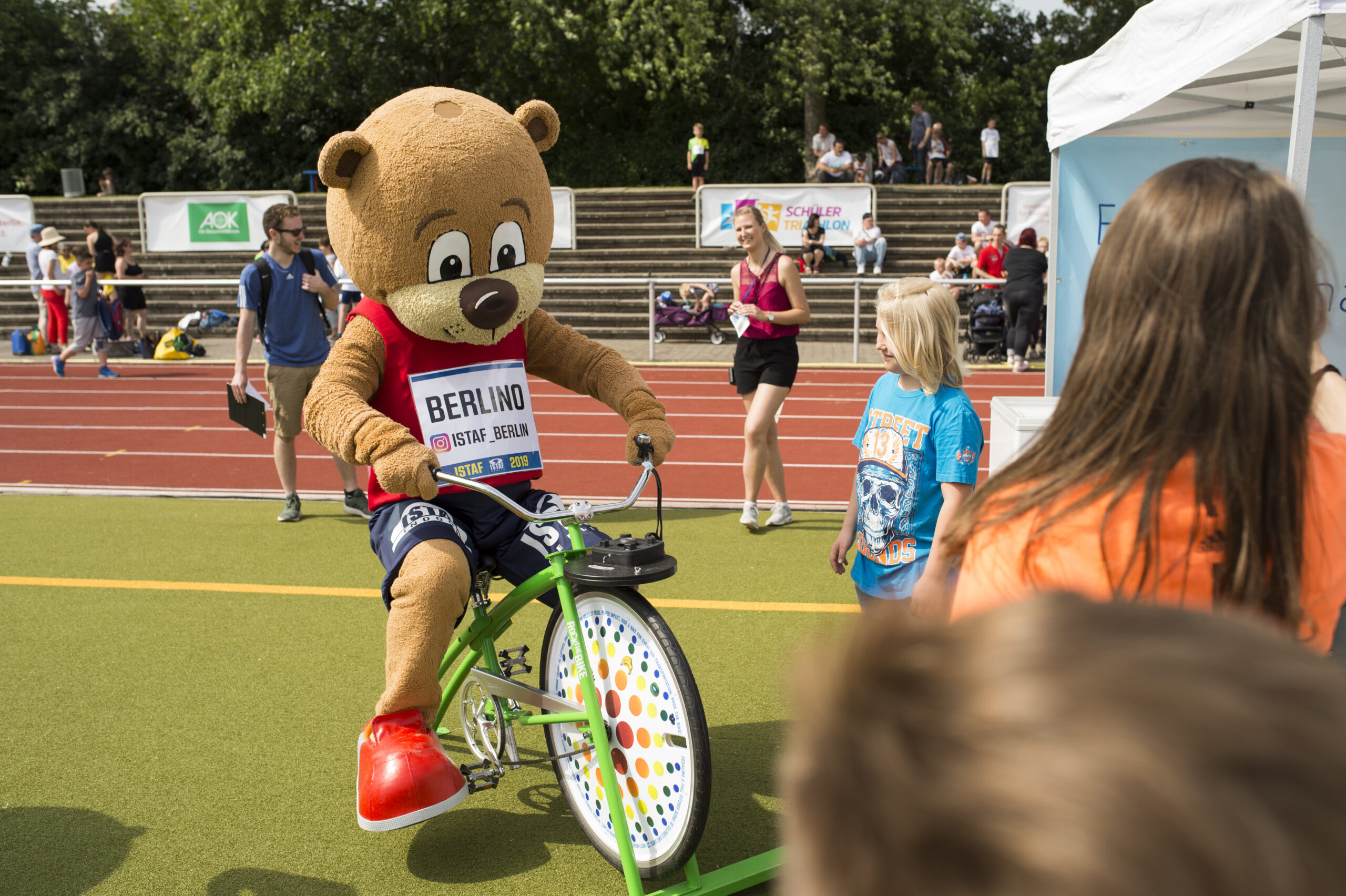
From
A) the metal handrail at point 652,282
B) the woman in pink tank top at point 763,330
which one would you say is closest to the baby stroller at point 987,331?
the metal handrail at point 652,282

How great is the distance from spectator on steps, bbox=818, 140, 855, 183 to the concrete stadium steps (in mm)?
1232

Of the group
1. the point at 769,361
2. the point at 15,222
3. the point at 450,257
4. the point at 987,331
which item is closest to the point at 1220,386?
the point at 450,257

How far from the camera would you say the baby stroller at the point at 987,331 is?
14.1 metres

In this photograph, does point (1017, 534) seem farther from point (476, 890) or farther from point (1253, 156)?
point (1253, 156)

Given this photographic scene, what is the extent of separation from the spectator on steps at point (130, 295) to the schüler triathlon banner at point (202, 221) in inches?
117

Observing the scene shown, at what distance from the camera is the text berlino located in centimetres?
317

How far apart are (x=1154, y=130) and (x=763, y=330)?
2900mm

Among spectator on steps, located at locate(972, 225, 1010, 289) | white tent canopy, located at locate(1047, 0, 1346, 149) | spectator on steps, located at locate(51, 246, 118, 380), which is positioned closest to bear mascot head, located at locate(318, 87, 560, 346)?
white tent canopy, located at locate(1047, 0, 1346, 149)

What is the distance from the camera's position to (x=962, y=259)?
55.4 ft

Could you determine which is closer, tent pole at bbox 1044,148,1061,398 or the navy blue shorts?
the navy blue shorts

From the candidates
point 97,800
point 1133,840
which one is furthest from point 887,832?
point 97,800

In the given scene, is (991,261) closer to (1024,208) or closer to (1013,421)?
(1024,208)

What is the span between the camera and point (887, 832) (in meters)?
0.53

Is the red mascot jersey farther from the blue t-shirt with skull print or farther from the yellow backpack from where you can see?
the yellow backpack
